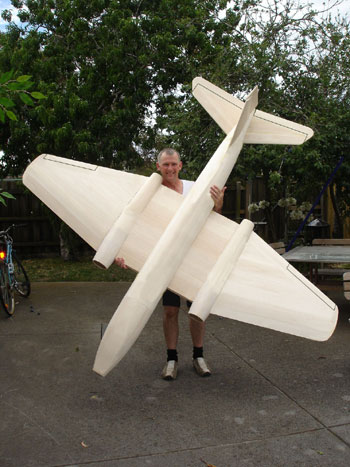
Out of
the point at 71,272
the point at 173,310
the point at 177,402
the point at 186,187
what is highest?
the point at 186,187

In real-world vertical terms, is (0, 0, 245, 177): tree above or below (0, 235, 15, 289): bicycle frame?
above

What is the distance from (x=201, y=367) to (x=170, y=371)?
0.98 ft

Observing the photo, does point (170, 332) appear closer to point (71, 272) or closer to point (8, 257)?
A: point (8, 257)

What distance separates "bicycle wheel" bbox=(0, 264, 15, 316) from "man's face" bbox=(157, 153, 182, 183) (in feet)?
10.5

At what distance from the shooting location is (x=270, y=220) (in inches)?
366

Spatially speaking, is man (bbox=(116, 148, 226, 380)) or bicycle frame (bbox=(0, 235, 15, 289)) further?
bicycle frame (bbox=(0, 235, 15, 289))

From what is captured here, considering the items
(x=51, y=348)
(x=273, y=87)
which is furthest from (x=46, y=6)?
(x=51, y=348)

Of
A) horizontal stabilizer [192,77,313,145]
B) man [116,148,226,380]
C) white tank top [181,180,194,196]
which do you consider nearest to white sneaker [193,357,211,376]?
man [116,148,226,380]

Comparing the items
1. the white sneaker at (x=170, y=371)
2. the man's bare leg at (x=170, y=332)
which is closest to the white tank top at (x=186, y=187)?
the man's bare leg at (x=170, y=332)

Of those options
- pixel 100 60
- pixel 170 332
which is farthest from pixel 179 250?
pixel 100 60

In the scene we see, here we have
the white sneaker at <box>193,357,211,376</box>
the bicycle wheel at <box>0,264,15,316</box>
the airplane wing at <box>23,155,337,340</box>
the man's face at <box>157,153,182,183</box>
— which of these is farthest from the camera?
the bicycle wheel at <box>0,264,15,316</box>

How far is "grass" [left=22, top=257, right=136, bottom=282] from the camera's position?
897 centimetres

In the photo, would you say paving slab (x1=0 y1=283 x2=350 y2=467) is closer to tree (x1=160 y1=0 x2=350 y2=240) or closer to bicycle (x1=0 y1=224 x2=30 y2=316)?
bicycle (x1=0 y1=224 x2=30 y2=316)

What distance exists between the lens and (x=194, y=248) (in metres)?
3.53
